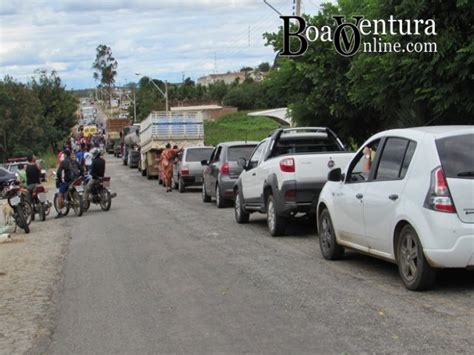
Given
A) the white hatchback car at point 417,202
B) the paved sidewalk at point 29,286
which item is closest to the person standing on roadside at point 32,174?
the paved sidewalk at point 29,286

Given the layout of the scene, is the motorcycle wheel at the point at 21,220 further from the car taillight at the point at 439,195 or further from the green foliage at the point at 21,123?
the green foliage at the point at 21,123

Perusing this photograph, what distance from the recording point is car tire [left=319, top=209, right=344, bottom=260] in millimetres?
10211

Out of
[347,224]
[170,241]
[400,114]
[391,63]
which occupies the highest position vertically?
[391,63]

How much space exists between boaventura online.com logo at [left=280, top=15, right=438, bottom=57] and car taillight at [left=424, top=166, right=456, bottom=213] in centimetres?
586

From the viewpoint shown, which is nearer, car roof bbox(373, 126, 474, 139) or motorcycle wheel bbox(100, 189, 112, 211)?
car roof bbox(373, 126, 474, 139)

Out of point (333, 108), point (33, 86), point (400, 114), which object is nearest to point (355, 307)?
point (400, 114)

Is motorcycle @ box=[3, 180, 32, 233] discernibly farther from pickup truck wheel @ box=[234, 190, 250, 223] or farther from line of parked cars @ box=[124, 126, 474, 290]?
line of parked cars @ box=[124, 126, 474, 290]

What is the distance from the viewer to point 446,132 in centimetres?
796

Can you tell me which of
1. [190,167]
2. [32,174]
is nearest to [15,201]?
[32,174]

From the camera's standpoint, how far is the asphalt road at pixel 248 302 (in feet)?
20.9

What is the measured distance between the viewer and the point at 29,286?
983cm

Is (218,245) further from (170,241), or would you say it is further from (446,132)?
(446,132)

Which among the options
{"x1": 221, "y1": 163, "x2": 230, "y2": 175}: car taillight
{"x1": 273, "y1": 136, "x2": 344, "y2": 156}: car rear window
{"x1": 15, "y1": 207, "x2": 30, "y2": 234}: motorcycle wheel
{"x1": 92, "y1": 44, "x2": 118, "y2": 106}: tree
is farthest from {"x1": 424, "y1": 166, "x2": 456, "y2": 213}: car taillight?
{"x1": 92, "y1": 44, "x2": 118, "y2": 106}: tree

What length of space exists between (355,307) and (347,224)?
225 centimetres
